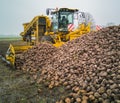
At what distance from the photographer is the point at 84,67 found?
25.6 ft

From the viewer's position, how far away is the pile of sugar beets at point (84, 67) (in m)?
6.28

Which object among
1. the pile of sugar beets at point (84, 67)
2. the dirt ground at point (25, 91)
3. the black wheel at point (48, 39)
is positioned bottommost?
the dirt ground at point (25, 91)

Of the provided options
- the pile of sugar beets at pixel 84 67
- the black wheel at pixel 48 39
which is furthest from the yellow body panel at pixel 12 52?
the black wheel at pixel 48 39

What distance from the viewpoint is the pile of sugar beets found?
6.28 m

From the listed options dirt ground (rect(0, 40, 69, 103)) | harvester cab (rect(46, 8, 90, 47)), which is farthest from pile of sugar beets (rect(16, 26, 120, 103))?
harvester cab (rect(46, 8, 90, 47))

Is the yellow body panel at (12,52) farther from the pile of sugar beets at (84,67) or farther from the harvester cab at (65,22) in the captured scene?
the harvester cab at (65,22)

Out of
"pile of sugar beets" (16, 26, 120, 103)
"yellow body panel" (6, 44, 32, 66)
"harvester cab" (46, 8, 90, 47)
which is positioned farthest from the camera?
"harvester cab" (46, 8, 90, 47)

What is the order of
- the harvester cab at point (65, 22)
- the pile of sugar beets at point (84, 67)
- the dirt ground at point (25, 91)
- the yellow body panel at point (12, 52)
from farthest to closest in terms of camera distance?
the harvester cab at point (65, 22), the yellow body panel at point (12, 52), the dirt ground at point (25, 91), the pile of sugar beets at point (84, 67)

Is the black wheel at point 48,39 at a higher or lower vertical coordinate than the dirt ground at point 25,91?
higher

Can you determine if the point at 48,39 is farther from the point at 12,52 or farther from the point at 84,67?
the point at 84,67

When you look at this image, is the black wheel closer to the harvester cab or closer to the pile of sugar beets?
the harvester cab

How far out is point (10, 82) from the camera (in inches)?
351

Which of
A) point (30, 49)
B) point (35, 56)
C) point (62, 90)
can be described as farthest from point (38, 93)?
point (30, 49)

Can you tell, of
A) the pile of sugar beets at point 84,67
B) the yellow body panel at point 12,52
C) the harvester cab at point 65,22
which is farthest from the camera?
the harvester cab at point 65,22
